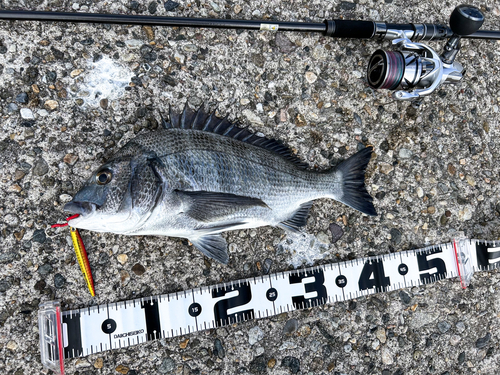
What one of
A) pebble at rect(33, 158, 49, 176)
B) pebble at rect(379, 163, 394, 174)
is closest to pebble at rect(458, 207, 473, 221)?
pebble at rect(379, 163, 394, 174)

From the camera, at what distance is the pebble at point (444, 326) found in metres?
2.51

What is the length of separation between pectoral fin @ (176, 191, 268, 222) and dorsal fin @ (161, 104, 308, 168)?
47 cm

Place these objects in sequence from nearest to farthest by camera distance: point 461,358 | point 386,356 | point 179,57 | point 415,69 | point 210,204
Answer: point 210,204
point 415,69
point 179,57
point 386,356
point 461,358

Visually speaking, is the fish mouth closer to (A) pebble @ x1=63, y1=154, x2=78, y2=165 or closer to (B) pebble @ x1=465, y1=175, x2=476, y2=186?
(A) pebble @ x1=63, y1=154, x2=78, y2=165

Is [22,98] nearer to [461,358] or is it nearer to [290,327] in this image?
[290,327]

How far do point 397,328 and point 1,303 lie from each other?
2799 mm

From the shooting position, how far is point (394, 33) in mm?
2346

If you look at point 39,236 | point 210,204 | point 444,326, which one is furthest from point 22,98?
point 444,326

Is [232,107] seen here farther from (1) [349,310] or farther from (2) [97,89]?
(1) [349,310]

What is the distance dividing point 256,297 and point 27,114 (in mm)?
1998

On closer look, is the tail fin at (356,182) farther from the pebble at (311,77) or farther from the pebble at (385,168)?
the pebble at (311,77)

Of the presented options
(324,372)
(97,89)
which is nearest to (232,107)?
(97,89)

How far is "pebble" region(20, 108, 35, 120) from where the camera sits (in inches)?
82.5

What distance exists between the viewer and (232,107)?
2332mm
